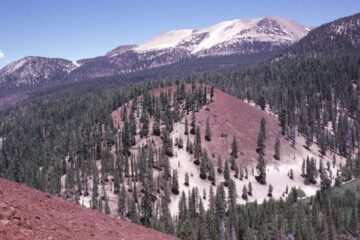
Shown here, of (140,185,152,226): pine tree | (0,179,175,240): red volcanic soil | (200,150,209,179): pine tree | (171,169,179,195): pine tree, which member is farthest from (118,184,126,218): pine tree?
(0,179,175,240): red volcanic soil

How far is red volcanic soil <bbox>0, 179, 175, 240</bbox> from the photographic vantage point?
24844mm

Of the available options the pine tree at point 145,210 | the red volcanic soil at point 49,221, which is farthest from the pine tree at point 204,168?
the red volcanic soil at point 49,221

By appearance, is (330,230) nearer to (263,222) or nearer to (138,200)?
(263,222)

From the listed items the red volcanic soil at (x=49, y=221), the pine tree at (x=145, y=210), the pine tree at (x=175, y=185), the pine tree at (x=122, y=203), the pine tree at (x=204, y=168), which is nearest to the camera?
the red volcanic soil at (x=49, y=221)

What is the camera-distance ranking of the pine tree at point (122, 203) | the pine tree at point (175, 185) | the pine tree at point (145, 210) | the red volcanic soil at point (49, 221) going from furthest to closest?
1. the pine tree at point (175, 185)
2. the pine tree at point (122, 203)
3. the pine tree at point (145, 210)
4. the red volcanic soil at point (49, 221)

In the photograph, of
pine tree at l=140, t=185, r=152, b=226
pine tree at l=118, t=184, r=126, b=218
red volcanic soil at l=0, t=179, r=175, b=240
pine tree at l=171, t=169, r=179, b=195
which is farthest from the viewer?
pine tree at l=171, t=169, r=179, b=195

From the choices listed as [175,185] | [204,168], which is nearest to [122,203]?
[175,185]

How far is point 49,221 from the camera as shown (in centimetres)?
2752

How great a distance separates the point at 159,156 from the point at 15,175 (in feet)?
206

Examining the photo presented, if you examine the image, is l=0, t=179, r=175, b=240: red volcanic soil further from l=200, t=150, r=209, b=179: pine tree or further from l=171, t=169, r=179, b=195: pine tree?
l=200, t=150, r=209, b=179: pine tree

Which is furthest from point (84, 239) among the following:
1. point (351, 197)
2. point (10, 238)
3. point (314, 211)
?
point (351, 197)

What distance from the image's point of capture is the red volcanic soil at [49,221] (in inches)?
978

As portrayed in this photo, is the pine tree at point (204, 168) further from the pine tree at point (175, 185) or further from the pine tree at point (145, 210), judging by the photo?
the pine tree at point (145, 210)

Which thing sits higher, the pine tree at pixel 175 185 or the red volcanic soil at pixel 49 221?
the red volcanic soil at pixel 49 221
